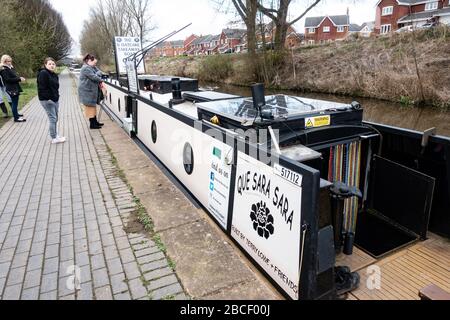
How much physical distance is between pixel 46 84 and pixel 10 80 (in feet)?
12.0

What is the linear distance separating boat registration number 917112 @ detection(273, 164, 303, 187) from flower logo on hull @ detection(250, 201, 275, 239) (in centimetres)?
34

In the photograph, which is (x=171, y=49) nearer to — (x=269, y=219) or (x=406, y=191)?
(x=406, y=191)

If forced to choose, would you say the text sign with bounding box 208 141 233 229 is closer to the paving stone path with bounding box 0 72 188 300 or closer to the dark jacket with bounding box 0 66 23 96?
the paving stone path with bounding box 0 72 188 300

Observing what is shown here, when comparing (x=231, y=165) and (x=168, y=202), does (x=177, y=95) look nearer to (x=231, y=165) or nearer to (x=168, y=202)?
(x=168, y=202)

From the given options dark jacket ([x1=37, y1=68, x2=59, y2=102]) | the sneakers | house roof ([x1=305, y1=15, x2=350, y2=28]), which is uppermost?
house roof ([x1=305, y1=15, x2=350, y2=28])

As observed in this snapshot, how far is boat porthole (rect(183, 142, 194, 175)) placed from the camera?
13.1 feet

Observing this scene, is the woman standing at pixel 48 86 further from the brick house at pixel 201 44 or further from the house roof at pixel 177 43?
the house roof at pixel 177 43

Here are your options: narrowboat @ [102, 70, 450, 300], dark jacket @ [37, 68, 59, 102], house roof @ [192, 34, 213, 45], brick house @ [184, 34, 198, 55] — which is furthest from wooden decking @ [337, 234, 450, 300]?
brick house @ [184, 34, 198, 55]

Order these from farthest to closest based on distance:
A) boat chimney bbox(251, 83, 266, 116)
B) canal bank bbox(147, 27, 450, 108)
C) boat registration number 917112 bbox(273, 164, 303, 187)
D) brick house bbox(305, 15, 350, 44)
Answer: brick house bbox(305, 15, 350, 44), canal bank bbox(147, 27, 450, 108), boat chimney bbox(251, 83, 266, 116), boat registration number 917112 bbox(273, 164, 303, 187)

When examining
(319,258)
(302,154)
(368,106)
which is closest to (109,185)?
(302,154)

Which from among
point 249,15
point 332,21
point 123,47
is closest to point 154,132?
point 123,47

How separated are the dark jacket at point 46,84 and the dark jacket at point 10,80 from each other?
136 inches

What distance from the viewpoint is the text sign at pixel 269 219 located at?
224 centimetres

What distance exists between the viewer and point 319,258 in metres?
2.17
